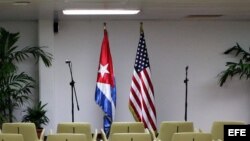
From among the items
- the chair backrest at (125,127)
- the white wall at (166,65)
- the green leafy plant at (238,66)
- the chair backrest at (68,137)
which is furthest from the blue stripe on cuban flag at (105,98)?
the chair backrest at (68,137)

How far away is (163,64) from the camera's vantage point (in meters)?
10.7

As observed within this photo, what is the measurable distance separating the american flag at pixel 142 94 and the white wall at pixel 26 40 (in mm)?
2302

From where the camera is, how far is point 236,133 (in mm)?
5223

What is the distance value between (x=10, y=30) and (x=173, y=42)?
3.71 m

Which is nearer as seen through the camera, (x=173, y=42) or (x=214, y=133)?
(x=214, y=133)

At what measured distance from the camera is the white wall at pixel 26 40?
10.4m

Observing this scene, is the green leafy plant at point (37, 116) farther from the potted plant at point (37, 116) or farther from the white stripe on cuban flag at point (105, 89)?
the white stripe on cuban flag at point (105, 89)

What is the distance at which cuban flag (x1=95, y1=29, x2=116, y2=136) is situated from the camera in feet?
31.8

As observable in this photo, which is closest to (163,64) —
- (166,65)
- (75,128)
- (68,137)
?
(166,65)

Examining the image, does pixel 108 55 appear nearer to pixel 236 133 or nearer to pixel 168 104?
pixel 168 104

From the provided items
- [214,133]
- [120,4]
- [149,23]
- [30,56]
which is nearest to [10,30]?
[30,56]

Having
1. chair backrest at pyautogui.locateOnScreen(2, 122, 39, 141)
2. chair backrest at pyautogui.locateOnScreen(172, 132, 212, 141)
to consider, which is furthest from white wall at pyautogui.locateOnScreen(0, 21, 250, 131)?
chair backrest at pyautogui.locateOnScreen(172, 132, 212, 141)

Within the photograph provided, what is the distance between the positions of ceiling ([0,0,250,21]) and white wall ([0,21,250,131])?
51 centimetres

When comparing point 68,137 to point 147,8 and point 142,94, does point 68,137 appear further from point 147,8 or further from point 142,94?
point 142,94
